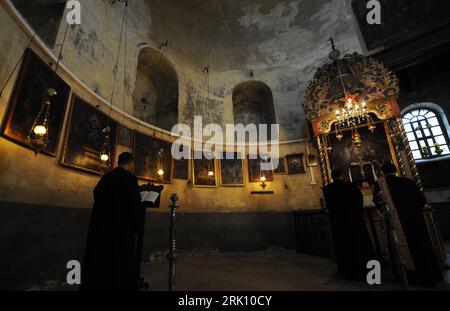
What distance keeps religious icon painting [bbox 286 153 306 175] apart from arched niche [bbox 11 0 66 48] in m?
8.74

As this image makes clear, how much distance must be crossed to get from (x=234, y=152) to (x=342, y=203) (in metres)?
5.45

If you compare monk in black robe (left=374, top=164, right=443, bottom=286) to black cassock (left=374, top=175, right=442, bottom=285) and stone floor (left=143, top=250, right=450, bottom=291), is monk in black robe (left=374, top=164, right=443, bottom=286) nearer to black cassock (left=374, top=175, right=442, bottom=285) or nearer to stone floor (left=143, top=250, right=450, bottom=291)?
black cassock (left=374, top=175, right=442, bottom=285)

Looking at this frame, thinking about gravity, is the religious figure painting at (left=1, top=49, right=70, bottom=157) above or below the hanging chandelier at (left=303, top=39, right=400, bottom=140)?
below

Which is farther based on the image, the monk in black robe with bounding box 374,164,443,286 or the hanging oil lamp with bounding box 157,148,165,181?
the hanging oil lamp with bounding box 157,148,165,181

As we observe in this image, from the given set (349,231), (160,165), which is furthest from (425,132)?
(160,165)

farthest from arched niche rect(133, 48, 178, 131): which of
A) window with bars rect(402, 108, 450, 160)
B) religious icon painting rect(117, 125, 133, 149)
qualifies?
window with bars rect(402, 108, 450, 160)

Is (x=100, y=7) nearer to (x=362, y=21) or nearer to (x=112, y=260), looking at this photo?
(x=112, y=260)

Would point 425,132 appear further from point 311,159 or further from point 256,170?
point 256,170

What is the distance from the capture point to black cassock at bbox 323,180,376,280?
3.96 m

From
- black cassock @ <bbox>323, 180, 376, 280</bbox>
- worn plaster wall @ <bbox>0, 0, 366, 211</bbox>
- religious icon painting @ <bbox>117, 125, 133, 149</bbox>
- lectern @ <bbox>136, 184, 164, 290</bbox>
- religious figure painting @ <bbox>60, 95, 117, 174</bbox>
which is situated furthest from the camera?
religious icon painting @ <bbox>117, 125, 133, 149</bbox>

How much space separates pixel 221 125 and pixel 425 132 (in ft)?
42.6

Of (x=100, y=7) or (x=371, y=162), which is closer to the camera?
(x=100, y=7)

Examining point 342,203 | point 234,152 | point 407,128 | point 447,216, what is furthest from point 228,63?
point 447,216

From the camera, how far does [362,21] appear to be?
10281mm
